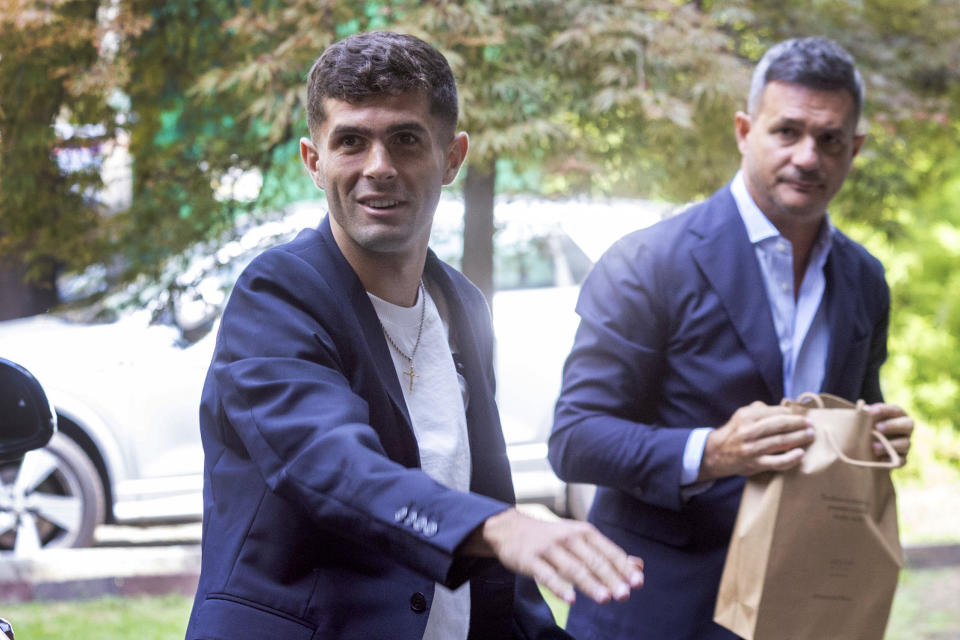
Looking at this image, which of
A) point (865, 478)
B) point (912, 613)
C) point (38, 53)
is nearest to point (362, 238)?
point (865, 478)

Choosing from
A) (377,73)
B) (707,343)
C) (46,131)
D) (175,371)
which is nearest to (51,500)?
(175,371)

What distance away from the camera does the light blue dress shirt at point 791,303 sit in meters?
2.68

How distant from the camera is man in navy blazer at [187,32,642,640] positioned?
4.76 ft

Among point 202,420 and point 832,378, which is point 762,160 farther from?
point 202,420

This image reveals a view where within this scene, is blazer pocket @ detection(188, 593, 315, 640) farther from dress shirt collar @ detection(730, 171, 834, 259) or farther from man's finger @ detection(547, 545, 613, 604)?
dress shirt collar @ detection(730, 171, 834, 259)

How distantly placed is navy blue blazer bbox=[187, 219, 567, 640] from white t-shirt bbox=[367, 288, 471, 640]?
0.09 metres

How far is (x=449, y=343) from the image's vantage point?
84.0 inches

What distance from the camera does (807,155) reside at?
106 inches

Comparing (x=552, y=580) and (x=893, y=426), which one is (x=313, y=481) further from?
(x=893, y=426)

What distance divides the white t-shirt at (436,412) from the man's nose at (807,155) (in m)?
1.09

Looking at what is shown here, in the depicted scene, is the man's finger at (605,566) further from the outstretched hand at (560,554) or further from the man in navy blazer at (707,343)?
the man in navy blazer at (707,343)

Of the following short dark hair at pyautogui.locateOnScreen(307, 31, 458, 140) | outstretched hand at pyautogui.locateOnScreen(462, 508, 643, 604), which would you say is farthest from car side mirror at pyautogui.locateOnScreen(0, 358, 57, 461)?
outstretched hand at pyautogui.locateOnScreen(462, 508, 643, 604)

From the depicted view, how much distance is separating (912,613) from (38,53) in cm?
457

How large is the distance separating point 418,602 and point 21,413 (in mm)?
757
